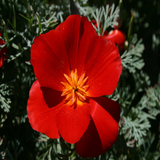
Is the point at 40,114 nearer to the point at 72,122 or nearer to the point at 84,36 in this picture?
the point at 72,122

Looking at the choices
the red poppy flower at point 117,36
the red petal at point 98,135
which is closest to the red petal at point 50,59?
the red petal at point 98,135

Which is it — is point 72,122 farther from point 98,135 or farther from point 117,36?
point 117,36

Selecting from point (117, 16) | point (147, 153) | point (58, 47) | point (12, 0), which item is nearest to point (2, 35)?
point (12, 0)

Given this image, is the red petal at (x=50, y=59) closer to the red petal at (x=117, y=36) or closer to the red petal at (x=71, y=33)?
the red petal at (x=71, y=33)

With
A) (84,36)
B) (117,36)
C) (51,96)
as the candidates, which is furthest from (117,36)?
(51,96)

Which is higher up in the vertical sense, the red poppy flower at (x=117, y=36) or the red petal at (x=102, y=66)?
the red petal at (x=102, y=66)

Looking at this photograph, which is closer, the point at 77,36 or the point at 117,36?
the point at 77,36

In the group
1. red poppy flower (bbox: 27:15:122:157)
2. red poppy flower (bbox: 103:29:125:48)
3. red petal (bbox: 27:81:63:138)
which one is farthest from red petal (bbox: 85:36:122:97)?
red poppy flower (bbox: 103:29:125:48)

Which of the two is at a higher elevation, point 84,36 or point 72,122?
point 84,36
